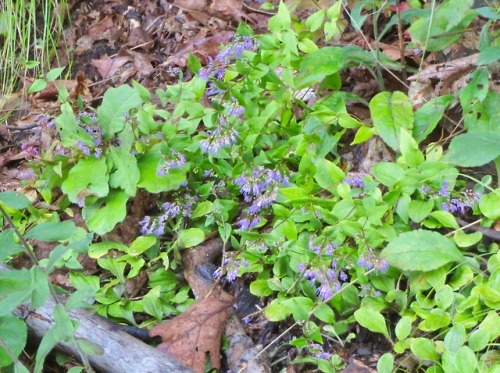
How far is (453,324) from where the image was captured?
6.98 feet

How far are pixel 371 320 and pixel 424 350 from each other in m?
0.20

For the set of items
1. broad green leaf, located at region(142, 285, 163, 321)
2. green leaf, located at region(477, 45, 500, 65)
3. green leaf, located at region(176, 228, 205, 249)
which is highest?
green leaf, located at region(477, 45, 500, 65)

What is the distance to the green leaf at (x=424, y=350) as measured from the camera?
205cm

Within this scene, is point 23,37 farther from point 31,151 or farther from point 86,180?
point 86,180

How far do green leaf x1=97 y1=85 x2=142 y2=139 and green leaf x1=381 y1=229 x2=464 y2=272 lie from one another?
1225mm

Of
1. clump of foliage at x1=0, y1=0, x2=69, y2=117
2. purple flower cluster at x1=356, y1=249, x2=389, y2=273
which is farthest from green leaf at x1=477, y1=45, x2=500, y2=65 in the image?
clump of foliage at x1=0, y1=0, x2=69, y2=117

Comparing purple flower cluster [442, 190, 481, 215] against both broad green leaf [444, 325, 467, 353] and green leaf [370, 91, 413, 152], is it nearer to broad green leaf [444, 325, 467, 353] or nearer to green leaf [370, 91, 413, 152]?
green leaf [370, 91, 413, 152]

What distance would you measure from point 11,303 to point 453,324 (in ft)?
4.30

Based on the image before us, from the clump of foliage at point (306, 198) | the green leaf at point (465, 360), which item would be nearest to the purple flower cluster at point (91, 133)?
the clump of foliage at point (306, 198)

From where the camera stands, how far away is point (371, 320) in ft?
7.16

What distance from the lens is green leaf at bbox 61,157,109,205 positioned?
2.77m

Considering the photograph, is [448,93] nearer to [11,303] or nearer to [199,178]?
[199,178]

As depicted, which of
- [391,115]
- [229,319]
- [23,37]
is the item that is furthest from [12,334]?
[23,37]

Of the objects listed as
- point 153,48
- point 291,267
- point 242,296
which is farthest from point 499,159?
point 153,48
